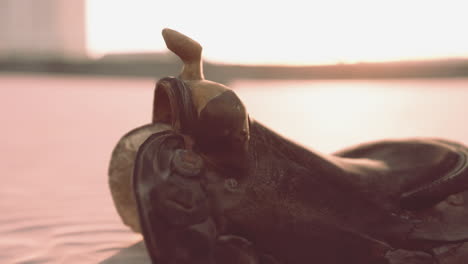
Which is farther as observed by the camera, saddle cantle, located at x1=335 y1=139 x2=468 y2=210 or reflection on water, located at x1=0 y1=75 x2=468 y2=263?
reflection on water, located at x1=0 y1=75 x2=468 y2=263

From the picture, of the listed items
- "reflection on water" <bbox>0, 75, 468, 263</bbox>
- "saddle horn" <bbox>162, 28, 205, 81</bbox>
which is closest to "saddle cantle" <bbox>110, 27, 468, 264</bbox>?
"saddle horn" <bbox>162, 28, 205, 81</bbox>

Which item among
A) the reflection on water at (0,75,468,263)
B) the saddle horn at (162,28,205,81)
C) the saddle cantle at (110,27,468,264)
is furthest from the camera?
the reflection on water at (0,75,468,263)

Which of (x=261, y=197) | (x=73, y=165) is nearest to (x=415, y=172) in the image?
(x=261, y=197)

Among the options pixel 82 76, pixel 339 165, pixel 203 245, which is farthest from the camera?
pixel 82 76

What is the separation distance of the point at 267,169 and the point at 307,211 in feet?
0.41

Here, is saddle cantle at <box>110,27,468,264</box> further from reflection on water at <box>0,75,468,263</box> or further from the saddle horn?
reflection on water at <box>0,75,468,263</box>

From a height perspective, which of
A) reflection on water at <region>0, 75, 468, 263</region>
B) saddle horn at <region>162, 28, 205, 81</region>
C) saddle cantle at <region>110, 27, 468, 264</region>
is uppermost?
saddle horn at <region>162, 28, 205, 81</region>

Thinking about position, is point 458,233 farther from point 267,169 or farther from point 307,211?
point 267,169

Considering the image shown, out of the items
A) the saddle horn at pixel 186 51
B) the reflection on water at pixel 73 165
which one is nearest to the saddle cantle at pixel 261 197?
the saddle horn at pixel 186 51

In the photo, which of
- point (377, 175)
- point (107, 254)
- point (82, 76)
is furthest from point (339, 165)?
point (82, 76)

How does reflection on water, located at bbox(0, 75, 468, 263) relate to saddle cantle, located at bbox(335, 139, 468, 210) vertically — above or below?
below

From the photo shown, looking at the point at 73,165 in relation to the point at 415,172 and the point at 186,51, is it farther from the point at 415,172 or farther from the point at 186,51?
the point at 415,172

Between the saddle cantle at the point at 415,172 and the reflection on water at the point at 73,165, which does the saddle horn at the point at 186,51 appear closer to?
the saddle cantle at the point at 415,172

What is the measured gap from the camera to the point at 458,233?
106 centimetres
